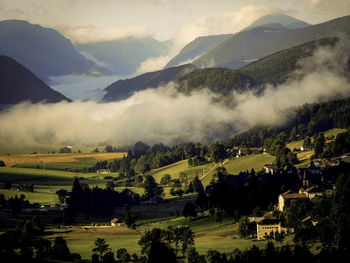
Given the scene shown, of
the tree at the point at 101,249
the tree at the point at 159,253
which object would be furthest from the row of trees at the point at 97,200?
the tree at the point at 159,253

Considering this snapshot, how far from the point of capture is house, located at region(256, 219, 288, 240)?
10243cm

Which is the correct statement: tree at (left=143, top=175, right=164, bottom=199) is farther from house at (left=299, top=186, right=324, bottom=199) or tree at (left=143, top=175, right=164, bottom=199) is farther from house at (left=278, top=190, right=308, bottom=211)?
house at (left=278, top=190, right=308, bottom=211)

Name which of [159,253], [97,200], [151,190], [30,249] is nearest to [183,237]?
[159,253]

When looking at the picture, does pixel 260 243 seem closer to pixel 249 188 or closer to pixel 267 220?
Answer: pixel 267 220

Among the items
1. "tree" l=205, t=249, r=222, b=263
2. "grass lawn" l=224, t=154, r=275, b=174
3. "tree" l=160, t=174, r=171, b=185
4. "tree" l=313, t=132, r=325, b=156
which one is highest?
"tree" l=313, t=132, r=325, b=156

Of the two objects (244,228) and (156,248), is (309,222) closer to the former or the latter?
(244,228)

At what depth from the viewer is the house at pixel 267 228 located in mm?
102431

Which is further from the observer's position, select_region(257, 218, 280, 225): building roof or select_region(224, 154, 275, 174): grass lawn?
select_region(224, 154, 275, 174): grass lawn

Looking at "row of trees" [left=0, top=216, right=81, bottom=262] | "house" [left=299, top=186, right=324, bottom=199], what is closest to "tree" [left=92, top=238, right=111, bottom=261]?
"row of trees" [left=0, top=216, right=81, bottom=262]

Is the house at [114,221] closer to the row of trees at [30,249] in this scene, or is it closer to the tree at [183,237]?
the tree at [183,237]

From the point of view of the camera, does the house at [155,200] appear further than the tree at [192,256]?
Yes

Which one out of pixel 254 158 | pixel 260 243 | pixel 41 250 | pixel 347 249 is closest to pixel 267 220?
pixel 260 243

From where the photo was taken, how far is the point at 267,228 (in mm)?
103625

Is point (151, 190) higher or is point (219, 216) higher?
point (151, 190)
